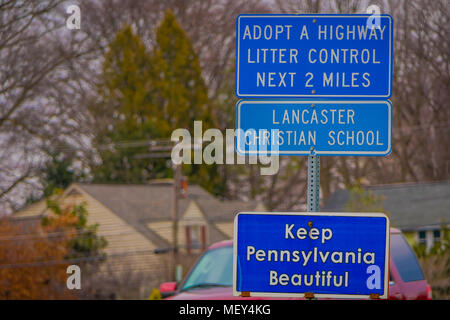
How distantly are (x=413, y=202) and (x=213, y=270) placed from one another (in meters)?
27.9

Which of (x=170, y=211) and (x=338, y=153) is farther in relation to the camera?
(x=170, y=211)

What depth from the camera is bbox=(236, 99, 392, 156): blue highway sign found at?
446 cm

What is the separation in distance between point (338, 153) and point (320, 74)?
495 millimetres

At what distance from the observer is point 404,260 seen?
28.8ft

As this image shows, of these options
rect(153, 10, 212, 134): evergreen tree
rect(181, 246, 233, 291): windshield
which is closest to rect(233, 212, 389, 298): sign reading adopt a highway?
rect(181, 246, 233, 291): windshield

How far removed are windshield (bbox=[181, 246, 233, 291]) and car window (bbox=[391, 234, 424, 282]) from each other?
1938 mm

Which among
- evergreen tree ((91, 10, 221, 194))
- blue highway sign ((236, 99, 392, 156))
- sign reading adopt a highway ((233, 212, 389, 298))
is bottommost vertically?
sign reading adopt a highway ((233, 212, 389, 298))

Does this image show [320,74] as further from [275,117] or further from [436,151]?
[436,151]

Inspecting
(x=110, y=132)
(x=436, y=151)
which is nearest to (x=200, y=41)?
(x=110, y=132)

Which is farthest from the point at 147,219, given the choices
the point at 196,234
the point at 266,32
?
the point at 266,32

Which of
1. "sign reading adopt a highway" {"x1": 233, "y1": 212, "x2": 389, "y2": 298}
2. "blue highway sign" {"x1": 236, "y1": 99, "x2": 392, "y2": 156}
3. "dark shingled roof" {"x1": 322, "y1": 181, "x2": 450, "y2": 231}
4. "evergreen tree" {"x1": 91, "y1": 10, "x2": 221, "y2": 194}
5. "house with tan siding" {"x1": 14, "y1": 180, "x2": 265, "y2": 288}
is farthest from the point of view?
"evergreen tree" {"x1": 91, "y1": 10, "x2": 221, "y2": 194}

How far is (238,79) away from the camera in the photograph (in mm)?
4590

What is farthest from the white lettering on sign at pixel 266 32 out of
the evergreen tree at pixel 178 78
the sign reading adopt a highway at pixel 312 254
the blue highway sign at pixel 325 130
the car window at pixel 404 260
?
the evergreen tree at pixel 178 78

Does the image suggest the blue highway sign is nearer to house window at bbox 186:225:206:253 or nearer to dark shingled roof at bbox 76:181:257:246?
dark shingled roof at bbox 76:181:257:246
